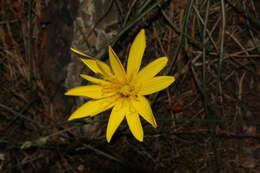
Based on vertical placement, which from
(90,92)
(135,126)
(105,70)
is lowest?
(135,126)

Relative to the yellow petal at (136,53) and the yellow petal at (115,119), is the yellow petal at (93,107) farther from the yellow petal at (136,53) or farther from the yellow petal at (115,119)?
the yellow petal at (136,53)

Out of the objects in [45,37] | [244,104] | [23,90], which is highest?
[45,37]

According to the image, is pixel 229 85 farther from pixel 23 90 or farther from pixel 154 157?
pixel 23 90

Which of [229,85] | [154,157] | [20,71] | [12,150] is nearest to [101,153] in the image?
[154,157]

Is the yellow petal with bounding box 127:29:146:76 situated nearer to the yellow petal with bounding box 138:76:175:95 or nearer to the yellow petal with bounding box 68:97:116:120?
the yellow petal with bounding box 138:76:175:95

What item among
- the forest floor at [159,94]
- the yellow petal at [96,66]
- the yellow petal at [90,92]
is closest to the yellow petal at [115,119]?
the yellow petal at [90,92]

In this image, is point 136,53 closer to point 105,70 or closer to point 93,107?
point 105,70

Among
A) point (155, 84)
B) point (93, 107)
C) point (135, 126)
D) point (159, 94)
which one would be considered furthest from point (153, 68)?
point (159, 94)

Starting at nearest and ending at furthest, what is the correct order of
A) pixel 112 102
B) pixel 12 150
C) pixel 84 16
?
pixel 112 102, pixel 84 16, pixel 12 150
